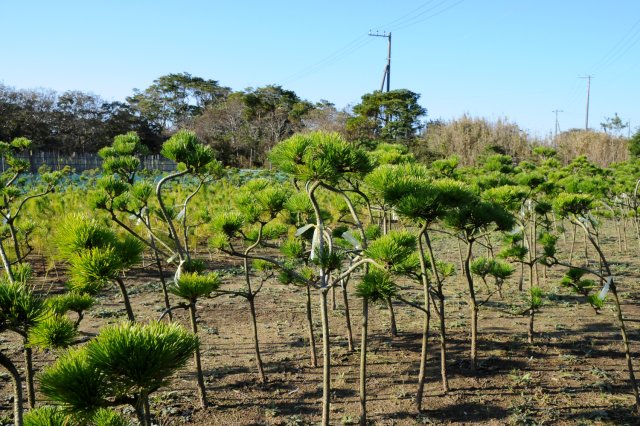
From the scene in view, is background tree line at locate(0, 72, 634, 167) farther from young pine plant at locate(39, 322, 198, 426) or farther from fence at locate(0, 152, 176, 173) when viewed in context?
young pine plant at locate(39, 322, 198, 426)

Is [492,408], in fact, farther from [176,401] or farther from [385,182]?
[176,401]

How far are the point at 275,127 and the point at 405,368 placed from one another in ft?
108

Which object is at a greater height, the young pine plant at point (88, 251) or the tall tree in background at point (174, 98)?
the tall tree in background at point (174, 98)

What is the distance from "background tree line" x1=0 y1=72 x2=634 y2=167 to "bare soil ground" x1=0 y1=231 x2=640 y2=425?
50.0ft

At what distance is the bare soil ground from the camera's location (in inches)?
123

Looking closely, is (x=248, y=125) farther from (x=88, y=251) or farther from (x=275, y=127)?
(x=88, y=251)

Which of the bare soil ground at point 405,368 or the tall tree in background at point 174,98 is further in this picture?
the tall tree in background at point 174,98

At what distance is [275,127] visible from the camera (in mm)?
35875

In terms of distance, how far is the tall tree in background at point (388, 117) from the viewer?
85.5 feet

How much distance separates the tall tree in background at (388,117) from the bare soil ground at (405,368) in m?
20.7

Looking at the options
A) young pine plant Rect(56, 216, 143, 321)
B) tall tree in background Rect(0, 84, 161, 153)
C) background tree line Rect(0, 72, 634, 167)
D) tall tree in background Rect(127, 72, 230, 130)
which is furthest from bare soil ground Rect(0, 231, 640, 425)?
tall tree in background Rect(127, 72, 230, 130)

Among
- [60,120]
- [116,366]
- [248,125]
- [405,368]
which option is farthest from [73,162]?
[116,366]

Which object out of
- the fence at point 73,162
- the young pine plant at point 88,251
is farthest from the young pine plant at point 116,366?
the fence at point 73,162

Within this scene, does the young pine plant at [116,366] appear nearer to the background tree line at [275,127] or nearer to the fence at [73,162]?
the background tree line at [275,127]
